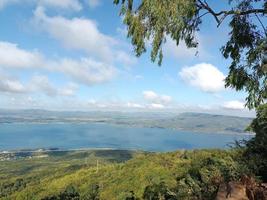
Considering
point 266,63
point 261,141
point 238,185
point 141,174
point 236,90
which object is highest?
point 266,63

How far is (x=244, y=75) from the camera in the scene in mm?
15742

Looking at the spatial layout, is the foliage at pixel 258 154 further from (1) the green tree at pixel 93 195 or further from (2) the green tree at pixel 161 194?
(1) the green tree at pixel 93 195

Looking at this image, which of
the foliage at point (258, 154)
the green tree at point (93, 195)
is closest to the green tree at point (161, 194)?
the foliage at point (258, 154)

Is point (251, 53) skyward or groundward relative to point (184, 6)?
groundward

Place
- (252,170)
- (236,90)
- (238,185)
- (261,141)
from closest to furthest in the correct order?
1. (238,185)
2. (252,170)
3. (261,141)
4. (236,90)

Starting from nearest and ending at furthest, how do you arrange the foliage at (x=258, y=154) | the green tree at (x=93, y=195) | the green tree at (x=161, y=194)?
the foliage at (x=258, y=154), the green tree at (x=161, y=194), the green tree at (x=93, y=195)

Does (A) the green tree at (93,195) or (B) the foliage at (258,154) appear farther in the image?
(A) the green tree at (93,195)

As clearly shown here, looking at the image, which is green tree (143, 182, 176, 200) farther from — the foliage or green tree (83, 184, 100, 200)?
green tree (83, 184, 100, 200)

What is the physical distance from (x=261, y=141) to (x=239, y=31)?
475 centimetres

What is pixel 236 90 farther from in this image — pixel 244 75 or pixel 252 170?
pixel 252 170

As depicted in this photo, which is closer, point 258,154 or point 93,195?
point 258,154

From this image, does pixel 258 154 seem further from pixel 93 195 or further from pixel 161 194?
pixel 93 195

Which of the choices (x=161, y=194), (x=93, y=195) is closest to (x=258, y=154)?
(x=161, y=194)

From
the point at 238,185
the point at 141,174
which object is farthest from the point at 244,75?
the point at 141,174
